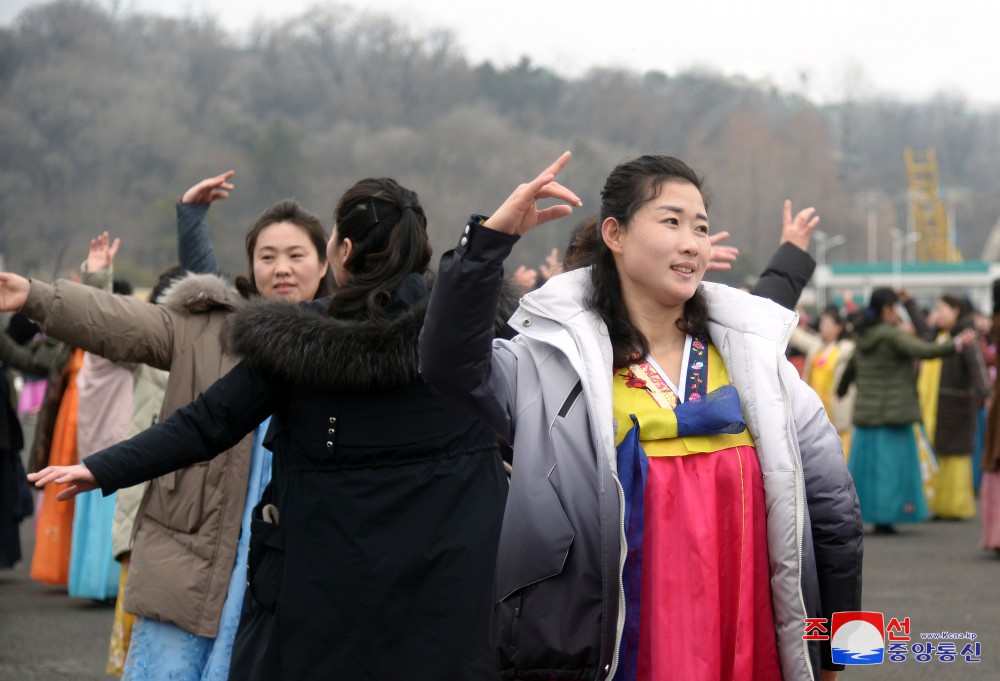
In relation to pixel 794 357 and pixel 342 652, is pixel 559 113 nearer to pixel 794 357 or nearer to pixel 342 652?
pixel 794 357

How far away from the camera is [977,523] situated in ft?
38.2

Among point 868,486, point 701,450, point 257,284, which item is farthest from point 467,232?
point 868,486

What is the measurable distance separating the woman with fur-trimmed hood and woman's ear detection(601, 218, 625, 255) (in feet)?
4.12

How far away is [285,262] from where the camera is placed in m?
4.16

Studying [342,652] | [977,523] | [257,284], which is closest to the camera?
[342,652]

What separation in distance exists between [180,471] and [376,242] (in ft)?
3.34

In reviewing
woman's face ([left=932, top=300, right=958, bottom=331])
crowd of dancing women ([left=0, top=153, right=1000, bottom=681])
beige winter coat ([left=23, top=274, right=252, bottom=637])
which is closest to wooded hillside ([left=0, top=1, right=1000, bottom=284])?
woman's face ([left=932, top=300, right=958, bottom=331])

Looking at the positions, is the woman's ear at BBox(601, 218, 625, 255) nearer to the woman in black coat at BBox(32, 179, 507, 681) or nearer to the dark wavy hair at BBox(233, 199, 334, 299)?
the woman in black coat at BBox(32, 179, 507, 681)

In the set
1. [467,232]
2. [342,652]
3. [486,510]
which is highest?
[467,232]

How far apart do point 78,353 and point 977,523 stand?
7.56m

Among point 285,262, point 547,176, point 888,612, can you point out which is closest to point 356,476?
point 547,176

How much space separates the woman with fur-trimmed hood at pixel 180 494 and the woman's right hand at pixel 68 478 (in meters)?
0.56

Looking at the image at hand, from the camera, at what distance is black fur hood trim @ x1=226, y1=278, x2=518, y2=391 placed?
305 centimetres

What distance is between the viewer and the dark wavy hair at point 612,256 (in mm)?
2686
